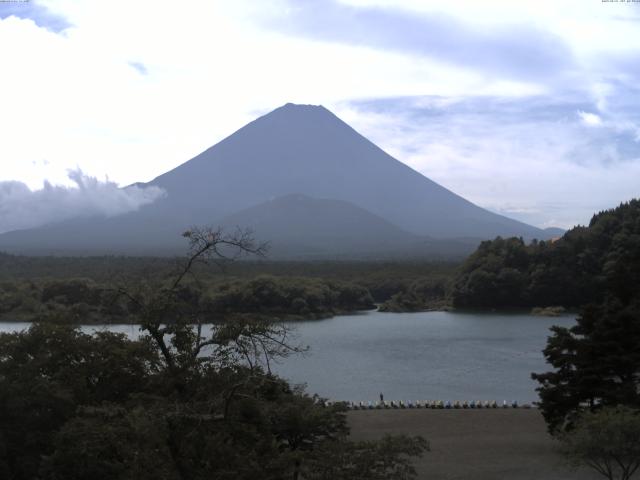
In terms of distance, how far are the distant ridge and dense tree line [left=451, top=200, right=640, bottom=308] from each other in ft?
138

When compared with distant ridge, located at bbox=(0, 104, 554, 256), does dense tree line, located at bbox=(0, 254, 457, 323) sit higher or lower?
lower

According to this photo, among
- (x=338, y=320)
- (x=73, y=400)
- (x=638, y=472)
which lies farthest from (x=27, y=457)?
(x=338, y=320)

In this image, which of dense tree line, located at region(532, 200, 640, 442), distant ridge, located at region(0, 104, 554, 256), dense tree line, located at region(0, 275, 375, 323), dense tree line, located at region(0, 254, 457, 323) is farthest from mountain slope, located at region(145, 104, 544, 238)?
dense tree line, located at region(532, 200, 640, 442)

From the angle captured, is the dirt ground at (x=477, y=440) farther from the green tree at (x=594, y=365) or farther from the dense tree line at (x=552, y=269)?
the dense tree line at (x=552, y=269)

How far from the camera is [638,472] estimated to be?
881 centimetres

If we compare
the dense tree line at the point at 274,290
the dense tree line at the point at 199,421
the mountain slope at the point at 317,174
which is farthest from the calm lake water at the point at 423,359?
the mountain slope at the point at 317,174

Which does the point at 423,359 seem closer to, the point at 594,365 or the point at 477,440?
the point at 477,440

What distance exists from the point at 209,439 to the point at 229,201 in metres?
96.4

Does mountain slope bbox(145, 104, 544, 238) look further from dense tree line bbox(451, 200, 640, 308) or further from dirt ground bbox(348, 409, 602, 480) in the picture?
dirt ground bbox(348, 409, 602, 480)

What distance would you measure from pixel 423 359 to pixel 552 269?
16673 millimetres

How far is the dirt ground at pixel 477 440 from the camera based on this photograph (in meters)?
9.12

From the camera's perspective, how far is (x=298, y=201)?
97062 millimetres

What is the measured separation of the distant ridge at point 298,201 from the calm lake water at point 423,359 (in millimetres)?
50025

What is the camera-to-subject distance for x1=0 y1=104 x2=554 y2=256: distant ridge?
282 feet
